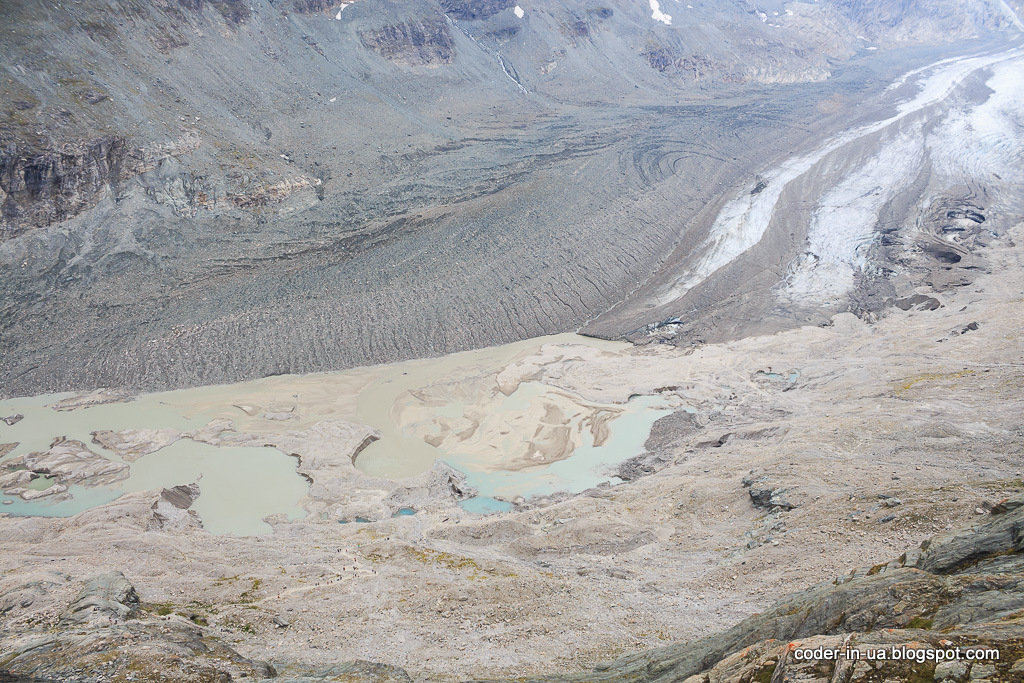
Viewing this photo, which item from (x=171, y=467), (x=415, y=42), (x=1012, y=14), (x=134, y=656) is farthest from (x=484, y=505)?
(x=1012, y=14)

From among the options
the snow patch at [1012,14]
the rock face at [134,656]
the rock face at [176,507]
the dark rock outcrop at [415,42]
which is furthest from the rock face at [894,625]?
the snow patch at [1012,14]

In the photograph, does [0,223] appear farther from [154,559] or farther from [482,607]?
[482,607]

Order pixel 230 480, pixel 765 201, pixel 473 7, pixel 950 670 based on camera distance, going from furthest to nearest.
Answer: pixel 473 7
pixel 765 201
pixel 230 480
pixel 950 670

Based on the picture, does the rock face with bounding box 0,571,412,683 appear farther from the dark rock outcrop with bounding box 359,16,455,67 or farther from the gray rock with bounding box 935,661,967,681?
the dark rock outcrop with bounding box 359,16,455,67

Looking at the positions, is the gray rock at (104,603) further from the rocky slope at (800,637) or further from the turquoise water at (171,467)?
the turquoise water at (171,467)

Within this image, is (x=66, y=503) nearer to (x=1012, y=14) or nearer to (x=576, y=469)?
(x=576, y=469)

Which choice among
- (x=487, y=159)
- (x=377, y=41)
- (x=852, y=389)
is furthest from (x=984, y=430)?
(x=377, y=41)
